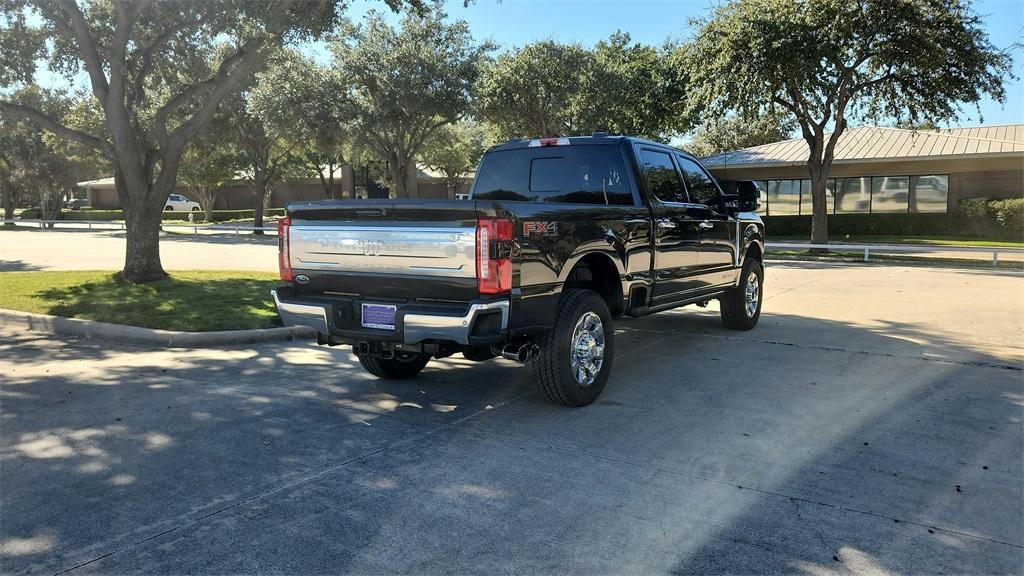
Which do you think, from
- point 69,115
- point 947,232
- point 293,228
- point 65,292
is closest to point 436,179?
point 69,115

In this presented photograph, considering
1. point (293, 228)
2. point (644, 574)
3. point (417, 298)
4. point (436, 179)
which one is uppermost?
point (436, 179)

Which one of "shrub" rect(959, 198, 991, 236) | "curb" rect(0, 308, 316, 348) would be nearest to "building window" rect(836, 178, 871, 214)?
"shrub" rect(959, 198, 991, 236)

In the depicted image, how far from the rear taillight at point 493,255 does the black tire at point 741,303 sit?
465 cm

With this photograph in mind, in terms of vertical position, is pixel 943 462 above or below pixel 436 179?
below

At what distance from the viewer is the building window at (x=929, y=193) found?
96.2 feet

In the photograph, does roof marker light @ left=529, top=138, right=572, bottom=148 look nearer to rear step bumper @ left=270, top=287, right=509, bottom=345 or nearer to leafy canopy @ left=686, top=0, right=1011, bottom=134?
rear step bumper @ left=270, top=287, right=509, bottom=345

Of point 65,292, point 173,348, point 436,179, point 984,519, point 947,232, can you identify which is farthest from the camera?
point 436,179

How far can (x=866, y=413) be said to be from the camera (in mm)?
5625

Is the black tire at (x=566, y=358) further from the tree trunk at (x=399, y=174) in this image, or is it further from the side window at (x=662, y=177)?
the tree trunk at (x=399, y=174)

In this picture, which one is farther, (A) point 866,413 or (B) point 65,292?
(B) point 65,292

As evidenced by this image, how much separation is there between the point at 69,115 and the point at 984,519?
3397 centimetres

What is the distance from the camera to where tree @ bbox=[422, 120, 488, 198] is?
45287mm

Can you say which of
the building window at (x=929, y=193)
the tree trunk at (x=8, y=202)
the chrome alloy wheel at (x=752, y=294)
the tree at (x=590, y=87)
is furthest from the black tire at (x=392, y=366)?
the tree trunk at (x=8, y=202)

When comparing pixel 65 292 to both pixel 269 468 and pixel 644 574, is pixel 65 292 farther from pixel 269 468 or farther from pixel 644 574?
pixel 644 574
